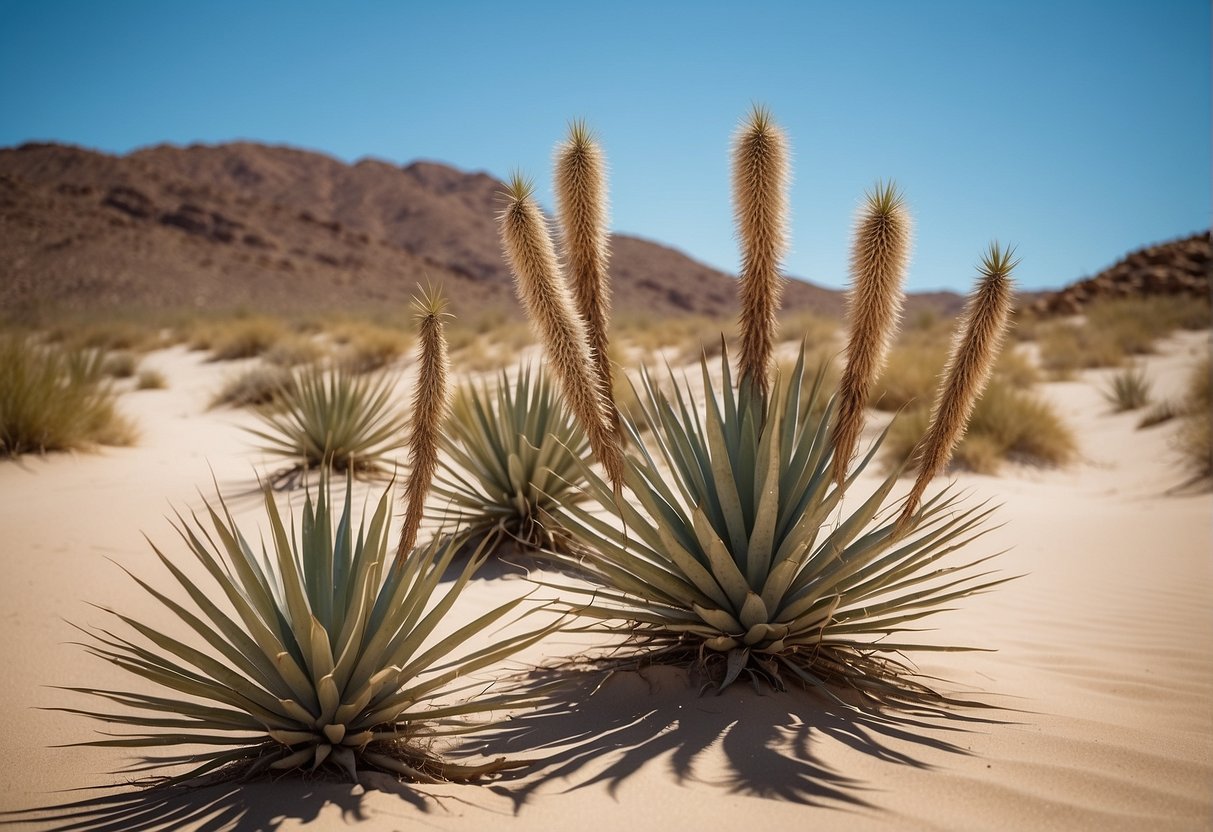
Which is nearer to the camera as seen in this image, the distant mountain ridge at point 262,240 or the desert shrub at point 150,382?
the desert shrub at point 150,382

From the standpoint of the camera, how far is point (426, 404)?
10.9 ft

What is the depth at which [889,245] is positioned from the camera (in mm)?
3711

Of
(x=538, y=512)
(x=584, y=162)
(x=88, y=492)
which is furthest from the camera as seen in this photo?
(x=88, y=492)

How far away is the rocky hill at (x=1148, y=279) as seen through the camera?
24.2 meters

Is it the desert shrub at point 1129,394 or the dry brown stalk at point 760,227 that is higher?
the desert shrub at point 1129,394

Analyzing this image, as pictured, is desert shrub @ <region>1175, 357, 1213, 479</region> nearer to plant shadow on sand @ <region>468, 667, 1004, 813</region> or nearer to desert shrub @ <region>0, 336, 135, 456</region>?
plant shadow on sand @ <region>468, 667, 1004, 813</region>

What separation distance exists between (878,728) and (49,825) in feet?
10.2

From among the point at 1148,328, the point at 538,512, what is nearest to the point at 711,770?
the point at 538,512

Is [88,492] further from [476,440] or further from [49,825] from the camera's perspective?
[49,825]

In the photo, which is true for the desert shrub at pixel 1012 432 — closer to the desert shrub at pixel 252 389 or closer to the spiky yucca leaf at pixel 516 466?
the spiky yucca leaf at pixel 516 466

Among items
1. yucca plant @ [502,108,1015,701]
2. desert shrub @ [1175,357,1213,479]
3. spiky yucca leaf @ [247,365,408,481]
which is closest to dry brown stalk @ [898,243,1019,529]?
yucca plant @ [502,108,1015,701]

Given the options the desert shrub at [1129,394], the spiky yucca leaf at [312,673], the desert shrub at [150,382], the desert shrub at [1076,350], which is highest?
the desert shrub at [1076,350]

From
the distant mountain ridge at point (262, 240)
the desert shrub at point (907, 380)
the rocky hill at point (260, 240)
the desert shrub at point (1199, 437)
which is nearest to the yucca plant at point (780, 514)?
the desert shrub at point (1199, 437)

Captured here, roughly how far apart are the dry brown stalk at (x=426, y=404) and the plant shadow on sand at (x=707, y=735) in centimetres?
101
